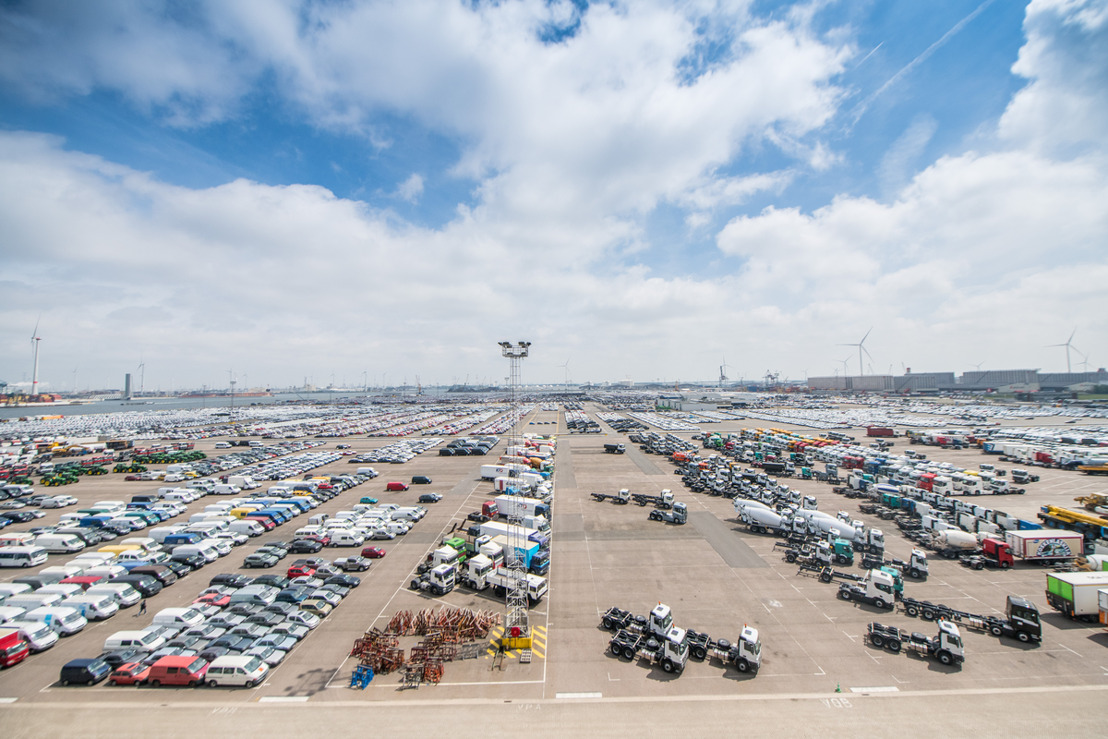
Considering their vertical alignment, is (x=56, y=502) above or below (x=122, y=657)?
below

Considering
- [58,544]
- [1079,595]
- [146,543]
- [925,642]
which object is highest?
[1079,595]

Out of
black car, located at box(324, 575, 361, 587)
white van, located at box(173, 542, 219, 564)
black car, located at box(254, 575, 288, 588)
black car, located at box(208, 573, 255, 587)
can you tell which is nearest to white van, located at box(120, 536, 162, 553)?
white van, located at box(173, 542, 219, 564)

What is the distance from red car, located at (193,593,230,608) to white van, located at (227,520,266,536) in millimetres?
9611

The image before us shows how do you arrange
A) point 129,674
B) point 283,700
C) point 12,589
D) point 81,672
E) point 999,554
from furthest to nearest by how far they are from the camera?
point 999,554
point 12,589
point 129,674
point 81,672
point 283,700

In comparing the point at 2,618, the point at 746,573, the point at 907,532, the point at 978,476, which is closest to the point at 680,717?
the point at 746,573

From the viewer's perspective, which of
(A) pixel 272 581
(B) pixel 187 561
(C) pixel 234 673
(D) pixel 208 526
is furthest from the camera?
(D) pixel 208 526

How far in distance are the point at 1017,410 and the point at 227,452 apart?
170 metres

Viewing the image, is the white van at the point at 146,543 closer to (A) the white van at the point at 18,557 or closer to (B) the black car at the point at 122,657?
(A) the white van at the point at 18,557

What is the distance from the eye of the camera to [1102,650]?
15531mm

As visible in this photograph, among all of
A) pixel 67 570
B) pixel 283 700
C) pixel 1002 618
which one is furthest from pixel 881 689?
pixel 67 570

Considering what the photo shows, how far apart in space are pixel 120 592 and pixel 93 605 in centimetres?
92

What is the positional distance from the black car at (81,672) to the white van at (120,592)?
18.9ft

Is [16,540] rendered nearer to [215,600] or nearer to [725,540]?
[215,600]

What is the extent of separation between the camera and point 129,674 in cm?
1437
